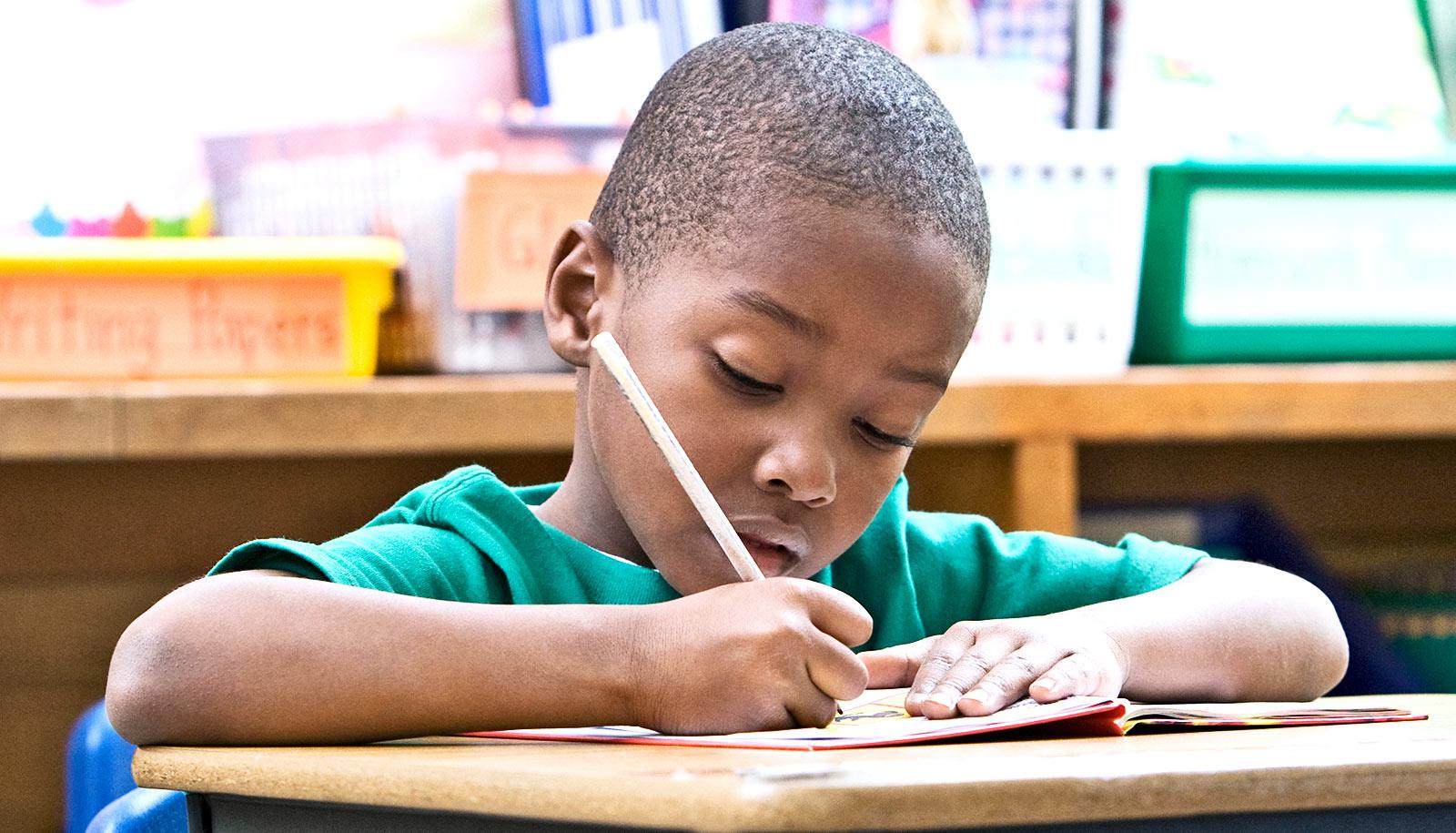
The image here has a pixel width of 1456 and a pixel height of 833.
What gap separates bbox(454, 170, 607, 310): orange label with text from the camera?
61.3 inches

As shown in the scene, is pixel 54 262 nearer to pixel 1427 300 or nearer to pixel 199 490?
pixel 199 490

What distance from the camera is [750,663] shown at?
64cm

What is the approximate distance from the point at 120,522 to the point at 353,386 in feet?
1.26

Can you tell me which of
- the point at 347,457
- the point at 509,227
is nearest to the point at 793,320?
the point at 509,227

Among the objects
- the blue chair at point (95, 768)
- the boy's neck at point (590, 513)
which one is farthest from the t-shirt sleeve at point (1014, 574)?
the blue chair at point (95, 768)

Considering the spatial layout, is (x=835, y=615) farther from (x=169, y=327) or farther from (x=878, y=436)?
(x=169, y=327)

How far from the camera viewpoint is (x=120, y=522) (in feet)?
5.52

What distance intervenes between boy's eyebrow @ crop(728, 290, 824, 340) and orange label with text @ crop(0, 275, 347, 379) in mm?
778

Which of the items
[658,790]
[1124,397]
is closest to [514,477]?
[1124,397]

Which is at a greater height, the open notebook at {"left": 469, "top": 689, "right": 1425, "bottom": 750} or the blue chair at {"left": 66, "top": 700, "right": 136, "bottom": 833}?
the open notebook at {"left": 469, "top": 689, "right": 1425, "bottom": 750}

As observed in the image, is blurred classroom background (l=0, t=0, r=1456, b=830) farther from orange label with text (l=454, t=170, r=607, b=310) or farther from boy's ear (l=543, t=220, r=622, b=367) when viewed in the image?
boy's ear (l=543, t=220, r=622, b=367)

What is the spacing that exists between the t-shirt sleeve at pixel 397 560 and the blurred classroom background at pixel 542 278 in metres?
0.58

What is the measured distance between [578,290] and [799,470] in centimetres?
23

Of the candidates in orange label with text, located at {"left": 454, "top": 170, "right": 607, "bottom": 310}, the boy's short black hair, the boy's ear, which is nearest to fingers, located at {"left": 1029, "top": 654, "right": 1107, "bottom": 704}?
the boy's short black hair
